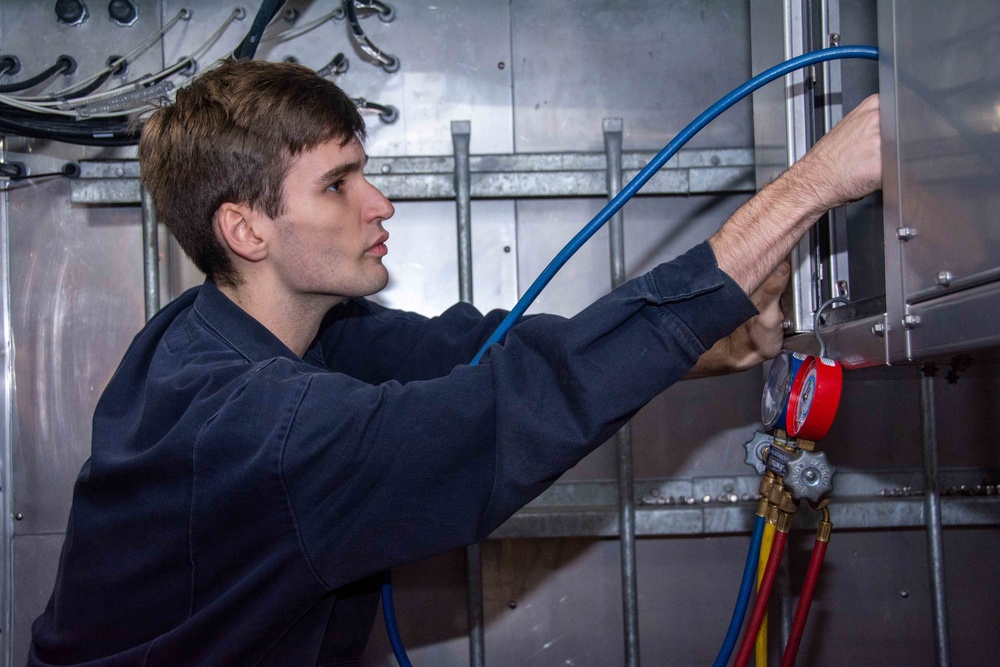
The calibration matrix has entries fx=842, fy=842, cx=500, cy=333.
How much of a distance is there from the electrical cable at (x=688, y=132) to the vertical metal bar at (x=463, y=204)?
354 mm

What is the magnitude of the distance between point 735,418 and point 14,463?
5.18 ft

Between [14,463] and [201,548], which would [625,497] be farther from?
[14,463]

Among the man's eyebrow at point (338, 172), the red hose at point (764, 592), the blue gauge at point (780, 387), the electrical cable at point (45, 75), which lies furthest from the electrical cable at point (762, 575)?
the electrical cable at point (45, 75)

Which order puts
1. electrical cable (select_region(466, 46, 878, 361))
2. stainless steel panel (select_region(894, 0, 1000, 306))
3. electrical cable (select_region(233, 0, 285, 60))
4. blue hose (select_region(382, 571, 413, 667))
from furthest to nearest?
electrical cable (select_region(233, 0, 285, 60))
blue hose (select_region(382, 571, 413, 667))
electrical cable (select_region(466, 46, 878, 361))
stainless steel panel (select_region(894, 0, 1000, 306))

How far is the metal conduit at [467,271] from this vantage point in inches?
68.5

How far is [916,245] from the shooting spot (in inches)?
37.0

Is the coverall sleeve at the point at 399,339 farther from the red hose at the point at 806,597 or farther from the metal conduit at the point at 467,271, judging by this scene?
the red hose at the point at 806,597

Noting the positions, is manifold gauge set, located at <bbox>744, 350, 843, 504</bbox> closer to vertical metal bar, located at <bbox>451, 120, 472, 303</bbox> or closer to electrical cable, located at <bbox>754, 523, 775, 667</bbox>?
electrical cable, located at <bbox>754, 523, 775, 667</bbox>

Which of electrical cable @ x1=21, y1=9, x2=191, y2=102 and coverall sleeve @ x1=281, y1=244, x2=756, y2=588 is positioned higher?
electrical cable @ x1=21, y1=9, x2=191, y2=102

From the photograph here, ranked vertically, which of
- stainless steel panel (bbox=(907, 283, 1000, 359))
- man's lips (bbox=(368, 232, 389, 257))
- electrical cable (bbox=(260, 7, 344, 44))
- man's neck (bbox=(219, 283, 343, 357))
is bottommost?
stainless steel panel (bbox=(907, 283, 1000, 359))

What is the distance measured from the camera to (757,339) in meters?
1.34

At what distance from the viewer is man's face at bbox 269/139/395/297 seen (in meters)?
1.32

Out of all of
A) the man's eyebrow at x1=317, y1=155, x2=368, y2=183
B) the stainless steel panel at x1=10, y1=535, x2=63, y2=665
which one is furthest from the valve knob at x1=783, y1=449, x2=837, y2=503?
the stainless steel panel at x1=10, y1=535, x2=63, y2=665

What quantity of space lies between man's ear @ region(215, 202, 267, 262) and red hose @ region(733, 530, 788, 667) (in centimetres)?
90
